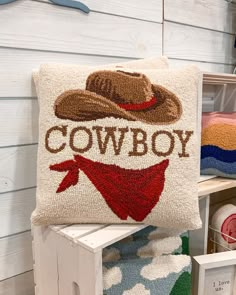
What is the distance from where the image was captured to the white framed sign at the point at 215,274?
0.85 m

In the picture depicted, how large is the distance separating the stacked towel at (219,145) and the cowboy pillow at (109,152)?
0.26 meters

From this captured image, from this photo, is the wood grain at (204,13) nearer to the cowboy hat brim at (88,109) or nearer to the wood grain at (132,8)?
the wood grain at (132,8)

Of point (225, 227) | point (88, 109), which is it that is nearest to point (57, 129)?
point (88, 109)

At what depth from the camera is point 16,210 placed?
2.71 feet

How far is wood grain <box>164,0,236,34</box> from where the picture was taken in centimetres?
109

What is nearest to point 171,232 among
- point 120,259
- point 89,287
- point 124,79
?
point 120,259

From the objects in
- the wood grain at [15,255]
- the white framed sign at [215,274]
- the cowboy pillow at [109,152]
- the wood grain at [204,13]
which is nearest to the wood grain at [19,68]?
the cowboy pillow at [109,152]

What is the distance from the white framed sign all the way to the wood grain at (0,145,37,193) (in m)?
0.52

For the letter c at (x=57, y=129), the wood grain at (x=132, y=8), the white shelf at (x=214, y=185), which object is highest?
the wood grain at (x=132, y=8)

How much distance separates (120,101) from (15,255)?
0.52 meters

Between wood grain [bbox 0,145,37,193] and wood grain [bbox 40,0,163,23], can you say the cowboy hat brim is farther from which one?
wood grain [bbox 40,0,163,23]

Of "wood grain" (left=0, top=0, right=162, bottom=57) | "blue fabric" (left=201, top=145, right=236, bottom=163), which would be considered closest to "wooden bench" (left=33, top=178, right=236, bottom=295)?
"blue fabric" (left=201, top=145, right=236, bottom=163)

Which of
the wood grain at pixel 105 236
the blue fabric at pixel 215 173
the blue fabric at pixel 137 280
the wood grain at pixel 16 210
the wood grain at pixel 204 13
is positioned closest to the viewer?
the wood grain at pixel 105 236

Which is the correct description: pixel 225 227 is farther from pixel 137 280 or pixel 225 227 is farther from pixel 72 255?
pixel 72 255
